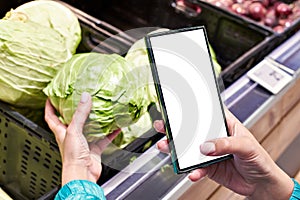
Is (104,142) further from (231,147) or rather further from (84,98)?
(231,147)

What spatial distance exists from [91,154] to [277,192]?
0.51 m

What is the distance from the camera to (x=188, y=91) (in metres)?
0.95

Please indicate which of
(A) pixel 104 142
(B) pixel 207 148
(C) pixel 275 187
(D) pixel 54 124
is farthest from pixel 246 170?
(D) pixel 54 124

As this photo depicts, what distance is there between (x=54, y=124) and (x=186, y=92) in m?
0.37

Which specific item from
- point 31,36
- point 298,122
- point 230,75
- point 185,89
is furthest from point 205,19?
point 185,89

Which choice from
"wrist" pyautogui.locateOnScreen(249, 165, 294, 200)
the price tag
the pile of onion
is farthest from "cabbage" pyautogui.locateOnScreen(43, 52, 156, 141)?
the pile of onion

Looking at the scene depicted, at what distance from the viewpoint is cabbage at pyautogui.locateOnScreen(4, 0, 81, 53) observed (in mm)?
1333

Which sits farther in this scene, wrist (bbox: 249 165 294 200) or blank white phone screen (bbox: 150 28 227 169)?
wrist (bbox: 249 165 294 200)

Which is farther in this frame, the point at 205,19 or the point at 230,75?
the point at 205,19

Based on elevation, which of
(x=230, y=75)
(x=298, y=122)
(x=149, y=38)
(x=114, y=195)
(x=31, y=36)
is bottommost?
(x=298, y=122)

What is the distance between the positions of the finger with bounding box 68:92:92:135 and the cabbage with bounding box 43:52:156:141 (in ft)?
0.13

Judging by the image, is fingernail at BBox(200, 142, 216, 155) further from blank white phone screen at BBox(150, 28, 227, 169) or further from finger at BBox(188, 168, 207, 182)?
finger at BBox(188, 168, 207, 182)

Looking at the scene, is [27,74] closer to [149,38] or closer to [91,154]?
[91,154]

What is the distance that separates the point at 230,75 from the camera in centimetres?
157
